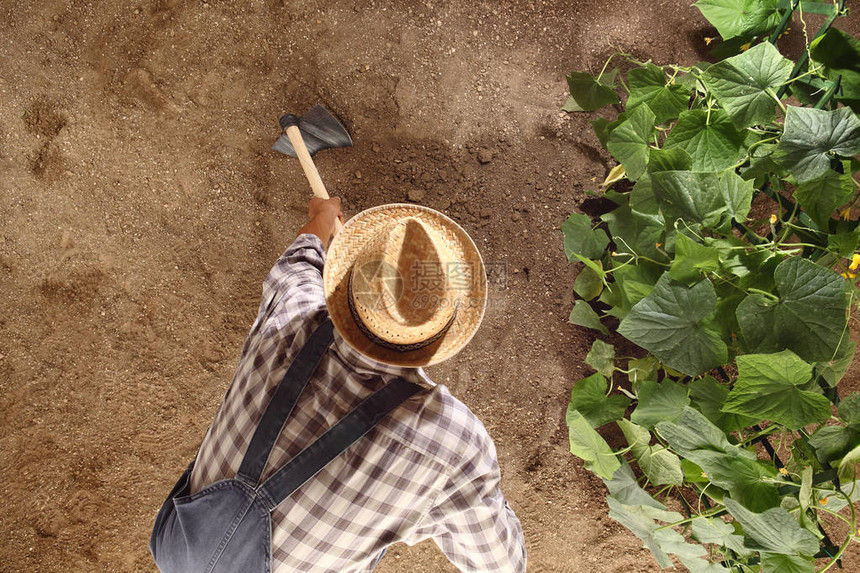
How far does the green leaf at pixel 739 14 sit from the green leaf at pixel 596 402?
41.3 inches

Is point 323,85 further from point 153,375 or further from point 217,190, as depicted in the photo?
point 153,375

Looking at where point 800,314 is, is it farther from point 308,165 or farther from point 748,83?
point 308,165

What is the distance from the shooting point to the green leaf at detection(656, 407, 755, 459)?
1242 mm

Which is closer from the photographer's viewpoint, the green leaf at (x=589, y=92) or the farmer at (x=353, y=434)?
the farmer at (x=353, y=434)

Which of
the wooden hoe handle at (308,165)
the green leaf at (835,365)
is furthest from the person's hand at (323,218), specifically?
the green leaf at (835,365)

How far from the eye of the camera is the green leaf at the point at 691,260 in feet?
4.00

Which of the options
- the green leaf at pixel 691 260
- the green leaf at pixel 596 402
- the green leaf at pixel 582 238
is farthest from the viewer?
the green leaf at pixel 582 238

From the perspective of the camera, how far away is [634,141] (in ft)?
4.92

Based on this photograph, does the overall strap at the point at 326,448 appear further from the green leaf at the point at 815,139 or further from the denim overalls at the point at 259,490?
the green leaf at the point at 815,139

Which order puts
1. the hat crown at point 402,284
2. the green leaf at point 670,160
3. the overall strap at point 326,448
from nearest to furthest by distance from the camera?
the hat crown at point 402,284 → the overall strap at point 326,448 → the green leaf at point 670,160

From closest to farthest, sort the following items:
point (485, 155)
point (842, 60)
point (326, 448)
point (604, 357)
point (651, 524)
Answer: point (326, 448), point (842, 60), point (651, 524), point (604, 357), point (485, 155)

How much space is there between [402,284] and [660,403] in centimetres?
81

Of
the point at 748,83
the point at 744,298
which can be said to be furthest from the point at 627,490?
the point at 748,83

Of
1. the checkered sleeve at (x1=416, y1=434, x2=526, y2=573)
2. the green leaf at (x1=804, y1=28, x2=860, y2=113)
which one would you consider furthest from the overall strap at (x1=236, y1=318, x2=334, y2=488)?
the green leaf at (x1=804, y1=28, x2=860, y2=113)
